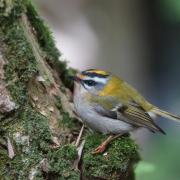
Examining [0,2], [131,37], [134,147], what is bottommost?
[131,37]

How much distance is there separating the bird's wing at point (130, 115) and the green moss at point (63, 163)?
0.81 meters

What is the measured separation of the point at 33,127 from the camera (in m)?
3.91

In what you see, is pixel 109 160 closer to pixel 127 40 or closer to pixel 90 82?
pixel 90 82

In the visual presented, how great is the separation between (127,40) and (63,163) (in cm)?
657

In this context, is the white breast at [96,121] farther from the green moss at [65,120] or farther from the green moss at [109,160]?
the green moss at [109,160]

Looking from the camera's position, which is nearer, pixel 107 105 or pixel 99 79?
pixel 107 105

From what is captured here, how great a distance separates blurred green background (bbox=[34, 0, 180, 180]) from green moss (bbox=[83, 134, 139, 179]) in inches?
206

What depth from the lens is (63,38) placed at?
Result: 9406 millimetres

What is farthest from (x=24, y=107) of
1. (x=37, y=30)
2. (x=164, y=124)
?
(x=164, y=124)

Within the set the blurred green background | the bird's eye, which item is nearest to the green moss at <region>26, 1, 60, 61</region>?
the bird's eye

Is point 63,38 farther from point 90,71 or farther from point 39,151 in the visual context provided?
point 39,151

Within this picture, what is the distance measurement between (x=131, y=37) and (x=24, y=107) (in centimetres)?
655

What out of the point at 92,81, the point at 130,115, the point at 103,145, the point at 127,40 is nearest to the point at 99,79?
the point at 92,81

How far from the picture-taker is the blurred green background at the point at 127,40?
31.6 ft
